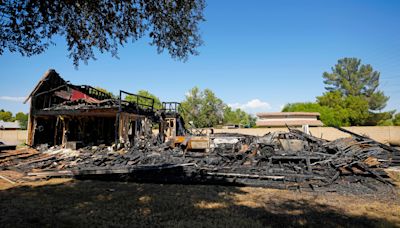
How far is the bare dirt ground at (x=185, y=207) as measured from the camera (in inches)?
191

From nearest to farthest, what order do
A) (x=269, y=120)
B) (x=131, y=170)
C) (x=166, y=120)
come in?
(x=131, y=170), (x=166, y=120), (x=269, y=120)

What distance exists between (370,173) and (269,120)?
3031 centimetres

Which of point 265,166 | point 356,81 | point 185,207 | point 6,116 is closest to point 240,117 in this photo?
point 356,81

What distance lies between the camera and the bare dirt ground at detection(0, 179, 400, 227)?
15.9 feet

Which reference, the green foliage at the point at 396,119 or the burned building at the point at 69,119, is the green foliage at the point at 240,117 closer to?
the green foliage at the point at 396,119

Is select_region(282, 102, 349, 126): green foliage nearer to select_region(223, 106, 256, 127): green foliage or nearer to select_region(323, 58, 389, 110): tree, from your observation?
select_region(323, 58, 389, 110): tree

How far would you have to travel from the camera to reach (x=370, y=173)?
27.7 feet

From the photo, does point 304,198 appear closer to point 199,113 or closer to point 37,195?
point 37,195

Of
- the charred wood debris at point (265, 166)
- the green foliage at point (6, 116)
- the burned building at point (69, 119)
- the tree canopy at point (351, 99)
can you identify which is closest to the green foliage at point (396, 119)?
the tree canopy at point (351, 99)

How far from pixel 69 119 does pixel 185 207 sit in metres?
18.1

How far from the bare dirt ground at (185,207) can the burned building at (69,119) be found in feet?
32.6

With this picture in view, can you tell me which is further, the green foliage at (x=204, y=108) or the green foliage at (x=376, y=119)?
the green foliage at (x=204, y=108)

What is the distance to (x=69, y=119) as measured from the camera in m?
19.7

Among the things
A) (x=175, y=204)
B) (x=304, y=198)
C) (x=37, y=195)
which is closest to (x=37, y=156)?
(x=37, y=195)
